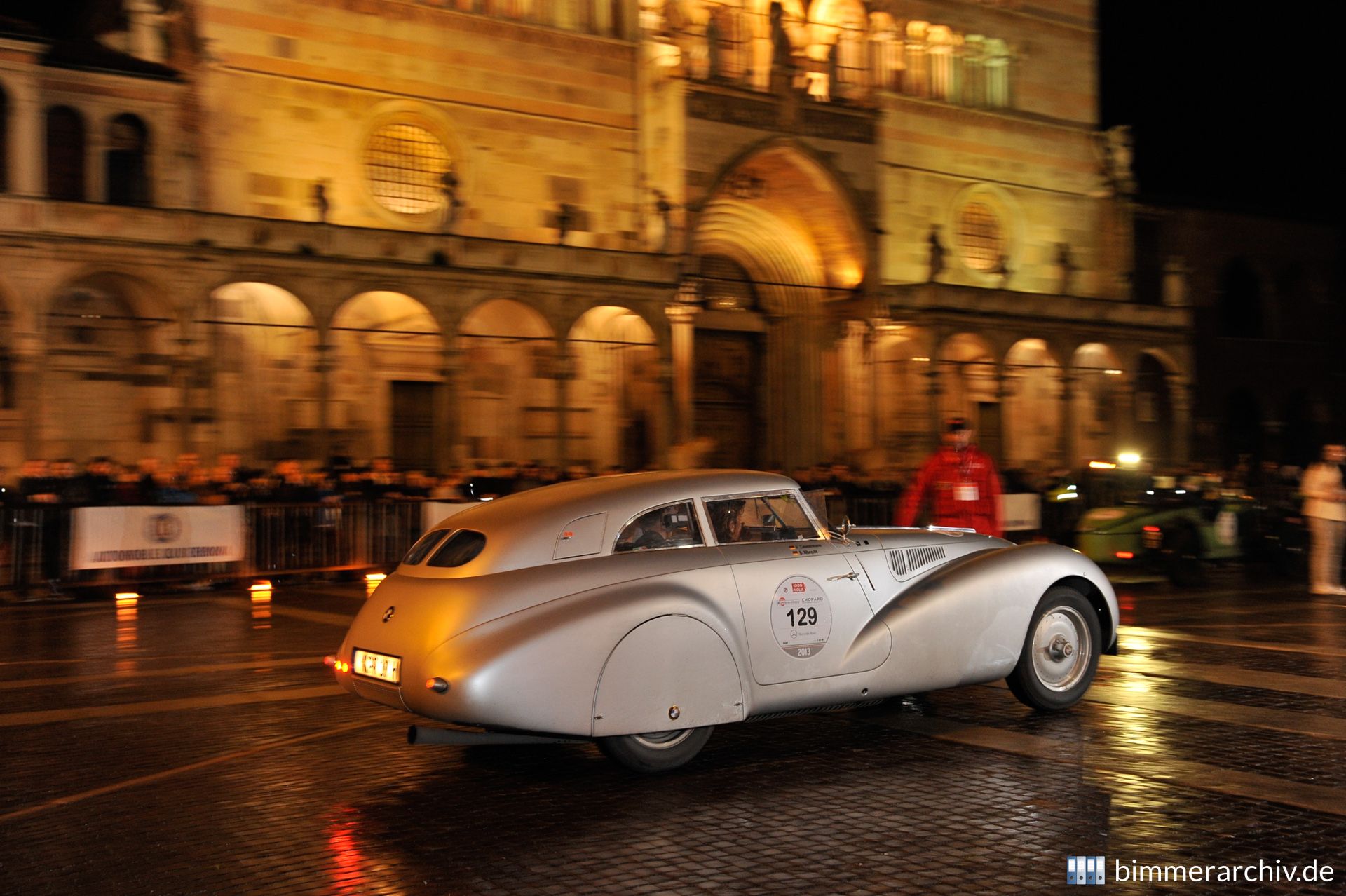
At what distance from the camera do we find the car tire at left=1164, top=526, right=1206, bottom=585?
18.4 m

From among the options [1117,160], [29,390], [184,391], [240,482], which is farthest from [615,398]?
[1117,160]

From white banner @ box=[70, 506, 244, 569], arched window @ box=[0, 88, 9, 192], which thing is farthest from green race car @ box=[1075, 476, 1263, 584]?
arched window @ box=[0, 88, 9, 192]

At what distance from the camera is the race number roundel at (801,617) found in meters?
7.55

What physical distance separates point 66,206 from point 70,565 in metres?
7.58

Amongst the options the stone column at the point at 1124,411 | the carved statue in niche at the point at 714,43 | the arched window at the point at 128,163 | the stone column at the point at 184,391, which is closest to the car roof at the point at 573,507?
the stone column at the point at 184,391

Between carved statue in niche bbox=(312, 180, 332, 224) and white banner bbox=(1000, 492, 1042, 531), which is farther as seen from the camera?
carved statue in niche bbox=(312, 180, 332, 224)

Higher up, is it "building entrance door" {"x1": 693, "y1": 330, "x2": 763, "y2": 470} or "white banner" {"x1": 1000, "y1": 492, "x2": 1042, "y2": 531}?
"building entrance door" {"x1": 693, "y1": 330, "x2": 763, "y2": 470}

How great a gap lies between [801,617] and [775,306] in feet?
89.9

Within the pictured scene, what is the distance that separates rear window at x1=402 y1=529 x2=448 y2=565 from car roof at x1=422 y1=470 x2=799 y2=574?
7cm

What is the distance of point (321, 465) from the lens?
2436 centimetres

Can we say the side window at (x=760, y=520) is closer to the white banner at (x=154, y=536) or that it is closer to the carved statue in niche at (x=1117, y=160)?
the white banner at (x=154, y=536)

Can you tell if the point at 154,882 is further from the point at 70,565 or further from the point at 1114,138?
the point at 1114,138

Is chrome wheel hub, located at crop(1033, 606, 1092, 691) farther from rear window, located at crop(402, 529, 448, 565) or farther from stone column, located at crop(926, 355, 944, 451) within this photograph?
stone column, located at crop(926, 355, 944, 451)

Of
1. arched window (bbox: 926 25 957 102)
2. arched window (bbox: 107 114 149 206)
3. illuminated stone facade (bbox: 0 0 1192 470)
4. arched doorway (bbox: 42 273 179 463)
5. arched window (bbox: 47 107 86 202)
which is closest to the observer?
arched doorway (bbox: 42 273 179 463)
